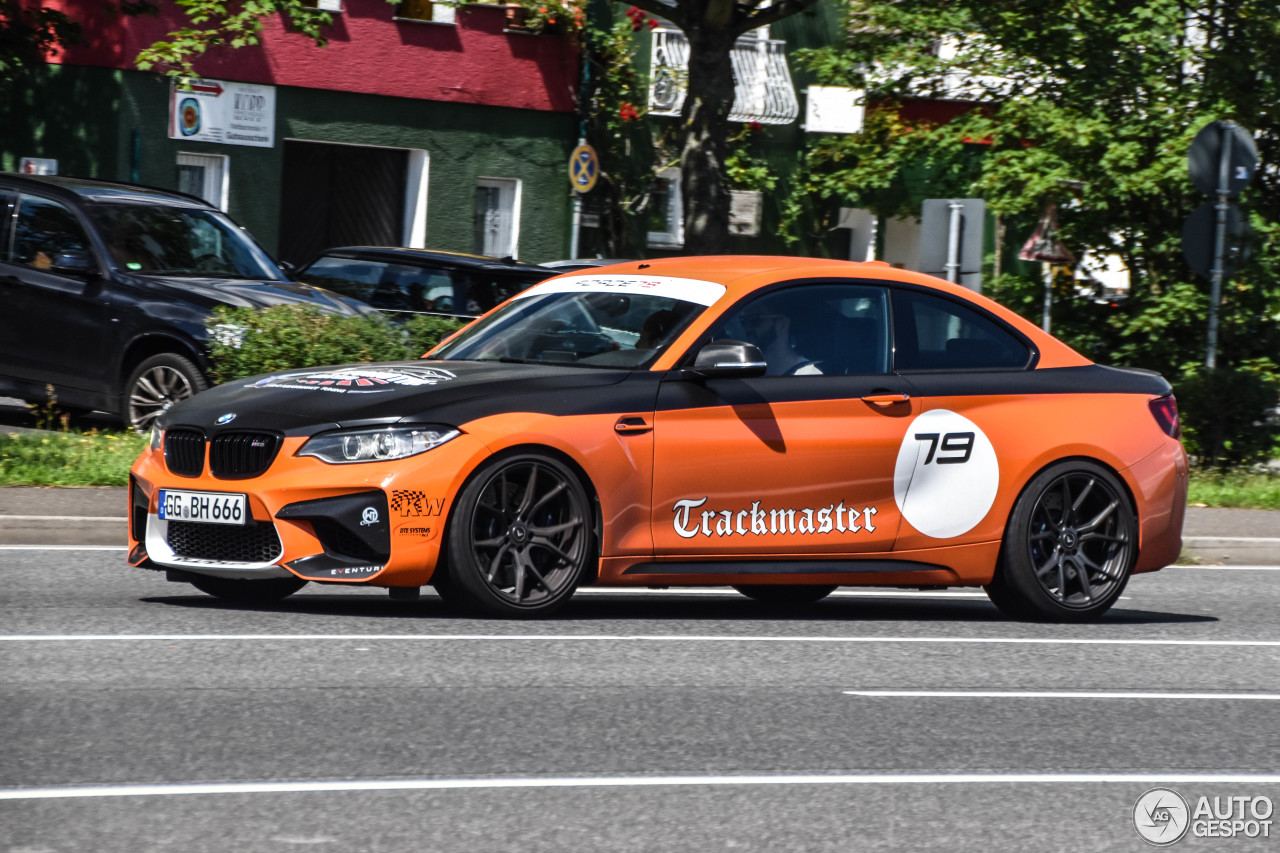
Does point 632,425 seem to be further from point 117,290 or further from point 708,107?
point 708,107

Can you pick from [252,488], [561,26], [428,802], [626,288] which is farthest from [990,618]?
[561,26]

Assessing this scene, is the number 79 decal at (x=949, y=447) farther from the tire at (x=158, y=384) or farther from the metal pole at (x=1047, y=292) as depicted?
the metal pole at (x=1047, y=292)

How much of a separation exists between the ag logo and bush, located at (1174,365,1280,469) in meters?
13.5

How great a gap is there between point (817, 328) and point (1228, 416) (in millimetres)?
10838

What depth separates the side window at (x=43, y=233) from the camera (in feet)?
51.8

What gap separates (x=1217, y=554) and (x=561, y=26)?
1986cm

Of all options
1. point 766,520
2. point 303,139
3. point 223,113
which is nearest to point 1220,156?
point 766,520

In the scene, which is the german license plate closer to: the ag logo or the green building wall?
the ag logo

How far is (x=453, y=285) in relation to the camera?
1809cm

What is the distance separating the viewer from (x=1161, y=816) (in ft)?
18.6

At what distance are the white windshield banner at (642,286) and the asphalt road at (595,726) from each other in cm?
144

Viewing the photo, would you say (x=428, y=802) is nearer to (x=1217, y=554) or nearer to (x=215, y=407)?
(x=215, y=407)

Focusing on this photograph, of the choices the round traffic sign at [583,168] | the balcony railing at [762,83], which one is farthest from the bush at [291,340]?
the balcony railing at [762,83]

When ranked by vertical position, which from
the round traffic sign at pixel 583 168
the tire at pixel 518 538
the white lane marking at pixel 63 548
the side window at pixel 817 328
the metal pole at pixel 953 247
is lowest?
the white lane marking at pixel 63 548
